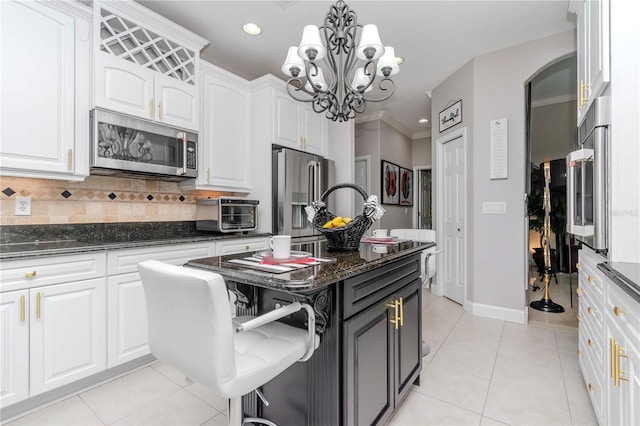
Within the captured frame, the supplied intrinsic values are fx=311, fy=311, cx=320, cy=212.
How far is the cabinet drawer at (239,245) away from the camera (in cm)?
274

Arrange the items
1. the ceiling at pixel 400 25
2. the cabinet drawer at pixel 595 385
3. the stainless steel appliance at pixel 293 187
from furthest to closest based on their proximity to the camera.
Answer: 1. the stainless steel appliance at pixel 293 187
2. the ceiling at pixel 400 25
3. the cabinet drawer at pixel 595 385

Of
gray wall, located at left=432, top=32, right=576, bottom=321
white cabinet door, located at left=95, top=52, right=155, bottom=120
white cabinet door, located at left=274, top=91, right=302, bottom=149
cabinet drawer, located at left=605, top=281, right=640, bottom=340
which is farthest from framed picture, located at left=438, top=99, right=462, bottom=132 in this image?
white cabinet door, located at left=95, top=52, right=155, bottom=120

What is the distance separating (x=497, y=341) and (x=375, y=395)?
1.83 meters

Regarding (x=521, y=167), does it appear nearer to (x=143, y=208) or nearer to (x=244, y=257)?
(x=244, y=257)

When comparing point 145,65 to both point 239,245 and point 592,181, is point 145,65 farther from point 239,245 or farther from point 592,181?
point 592,181

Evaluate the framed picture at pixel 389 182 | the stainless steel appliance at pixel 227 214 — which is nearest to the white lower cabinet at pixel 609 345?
the stainless steel appliance at pixel 227 214

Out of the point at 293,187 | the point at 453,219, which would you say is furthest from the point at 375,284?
the point at 453,219

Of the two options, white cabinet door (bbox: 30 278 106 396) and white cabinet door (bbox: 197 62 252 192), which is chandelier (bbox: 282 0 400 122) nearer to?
white cabinet door (bbox: 197 62 252 192)

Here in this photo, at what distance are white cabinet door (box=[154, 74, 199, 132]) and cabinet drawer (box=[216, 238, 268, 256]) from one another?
1.07m

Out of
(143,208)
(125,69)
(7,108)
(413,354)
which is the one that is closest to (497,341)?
(413,354)

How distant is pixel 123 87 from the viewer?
2318 millimetres

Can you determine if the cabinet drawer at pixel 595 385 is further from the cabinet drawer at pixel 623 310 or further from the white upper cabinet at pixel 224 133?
the white upper cabinet at pixel 224 133

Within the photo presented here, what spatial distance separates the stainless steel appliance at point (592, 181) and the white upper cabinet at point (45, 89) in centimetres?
312

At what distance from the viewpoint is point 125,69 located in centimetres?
233
